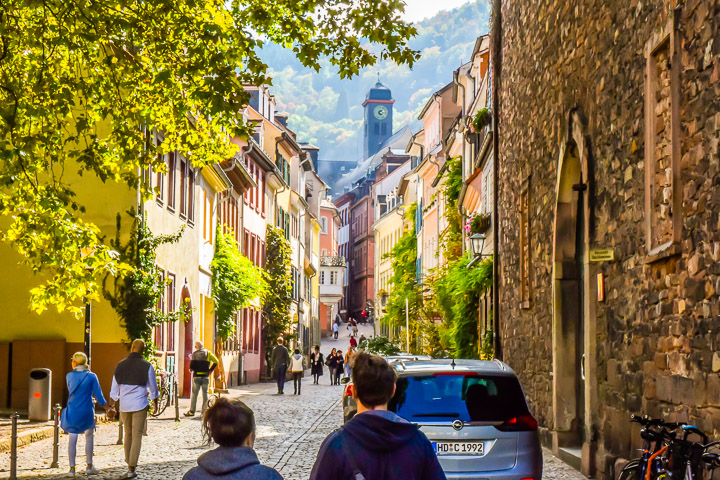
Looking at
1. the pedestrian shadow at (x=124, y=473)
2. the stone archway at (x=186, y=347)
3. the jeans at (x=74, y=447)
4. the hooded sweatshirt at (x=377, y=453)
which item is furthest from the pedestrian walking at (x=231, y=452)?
the stone archway at (x=186, y=347)

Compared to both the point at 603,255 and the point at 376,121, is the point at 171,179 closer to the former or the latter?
the point at 603,255

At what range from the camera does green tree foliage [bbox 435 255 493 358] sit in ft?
89.7

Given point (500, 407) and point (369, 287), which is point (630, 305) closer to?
point (500, 407)

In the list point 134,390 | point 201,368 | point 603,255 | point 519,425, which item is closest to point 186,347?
point 201,368

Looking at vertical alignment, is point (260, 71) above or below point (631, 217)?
above

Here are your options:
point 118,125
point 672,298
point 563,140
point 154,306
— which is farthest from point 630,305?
point 154,306

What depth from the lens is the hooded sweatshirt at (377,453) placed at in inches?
197

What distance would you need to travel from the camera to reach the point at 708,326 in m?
9.23

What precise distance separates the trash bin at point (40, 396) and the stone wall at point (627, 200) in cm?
867

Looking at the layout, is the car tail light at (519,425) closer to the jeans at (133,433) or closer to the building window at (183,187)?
the jeans at (133,433)

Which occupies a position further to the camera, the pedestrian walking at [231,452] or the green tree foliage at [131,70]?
the green tree foliage at [131,70]

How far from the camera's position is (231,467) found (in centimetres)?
484

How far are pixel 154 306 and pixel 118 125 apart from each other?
454 inches

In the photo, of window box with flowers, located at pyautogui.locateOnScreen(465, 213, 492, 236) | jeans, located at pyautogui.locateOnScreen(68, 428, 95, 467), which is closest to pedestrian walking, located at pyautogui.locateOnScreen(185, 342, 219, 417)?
window box with flowers, located at pyautogui.locateOnScreen(465, 213, 492, 236)
